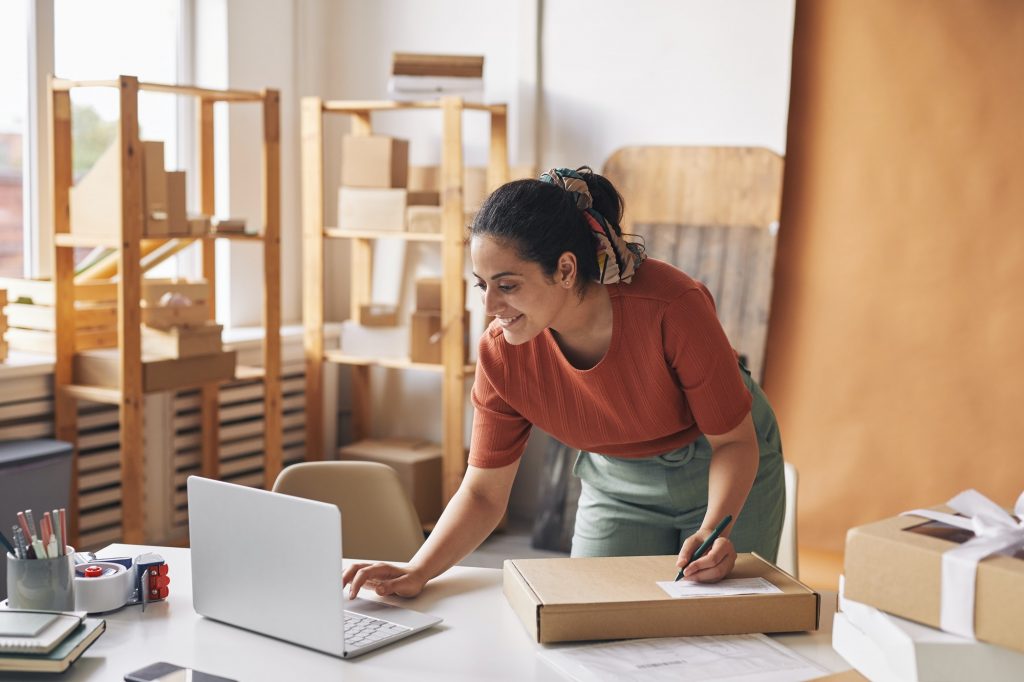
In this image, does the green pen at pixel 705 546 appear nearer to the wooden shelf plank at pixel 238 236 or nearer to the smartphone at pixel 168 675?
the smartphone at pixel 168 675

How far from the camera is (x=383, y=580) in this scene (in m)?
1.84

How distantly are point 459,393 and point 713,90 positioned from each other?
4.84ft

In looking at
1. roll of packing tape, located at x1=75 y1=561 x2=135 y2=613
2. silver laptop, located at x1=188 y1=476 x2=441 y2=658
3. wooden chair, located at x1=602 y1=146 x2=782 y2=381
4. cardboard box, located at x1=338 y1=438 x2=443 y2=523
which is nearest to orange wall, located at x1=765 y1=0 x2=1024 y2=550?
wooden chair, located at x1=602 y1=146 x2=782 y2=381

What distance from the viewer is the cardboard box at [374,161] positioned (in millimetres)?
4270

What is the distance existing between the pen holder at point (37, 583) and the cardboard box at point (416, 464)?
2674 millimetres

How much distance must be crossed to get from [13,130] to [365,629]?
9.50 feet

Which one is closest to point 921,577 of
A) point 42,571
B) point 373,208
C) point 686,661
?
point 686,661

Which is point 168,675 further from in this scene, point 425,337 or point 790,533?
point 425,337

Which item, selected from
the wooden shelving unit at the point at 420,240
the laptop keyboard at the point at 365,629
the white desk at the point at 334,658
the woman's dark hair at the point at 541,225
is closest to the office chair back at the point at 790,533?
the white desk at the point at 334,658

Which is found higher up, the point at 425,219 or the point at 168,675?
the point at 425,219

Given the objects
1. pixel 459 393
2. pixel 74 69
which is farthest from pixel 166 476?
pixel 74 69

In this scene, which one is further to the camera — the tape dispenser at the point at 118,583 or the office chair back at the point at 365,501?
the office chair back at the point at 365,501

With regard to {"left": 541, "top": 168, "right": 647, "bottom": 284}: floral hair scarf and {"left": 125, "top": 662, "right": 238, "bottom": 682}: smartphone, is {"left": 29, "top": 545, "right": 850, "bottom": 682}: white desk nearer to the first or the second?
{"left": 125, "top": 662, "right": 238, "bottom": 682}: smartphone

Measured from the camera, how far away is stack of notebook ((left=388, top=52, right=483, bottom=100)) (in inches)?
169
